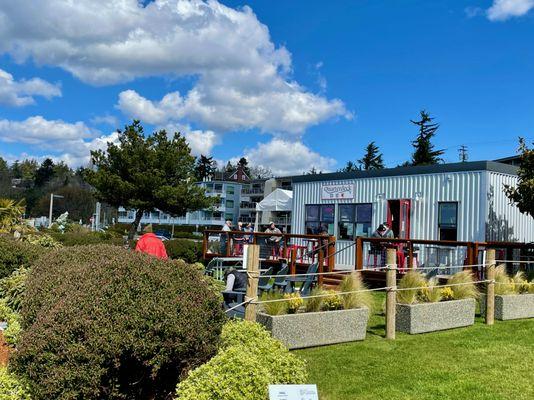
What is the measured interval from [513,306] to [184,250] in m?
14.5

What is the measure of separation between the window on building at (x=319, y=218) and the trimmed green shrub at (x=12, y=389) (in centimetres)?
1469

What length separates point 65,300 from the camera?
152 inches

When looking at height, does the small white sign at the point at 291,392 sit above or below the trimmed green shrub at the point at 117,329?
below

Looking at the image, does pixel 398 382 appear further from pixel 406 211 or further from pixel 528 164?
pixel 406 211

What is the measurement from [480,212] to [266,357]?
36.7 ft

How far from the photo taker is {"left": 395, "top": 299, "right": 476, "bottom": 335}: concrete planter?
24.9 feet

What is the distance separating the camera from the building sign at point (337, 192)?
17.5 metres

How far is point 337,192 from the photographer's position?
17906mm

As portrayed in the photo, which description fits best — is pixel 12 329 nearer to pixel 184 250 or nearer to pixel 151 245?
pixel 151 245

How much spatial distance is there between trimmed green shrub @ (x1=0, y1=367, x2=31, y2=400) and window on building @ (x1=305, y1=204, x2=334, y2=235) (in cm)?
1469

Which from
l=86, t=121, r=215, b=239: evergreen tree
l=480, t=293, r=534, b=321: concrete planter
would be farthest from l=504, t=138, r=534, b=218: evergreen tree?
l=86, t=121, r=215, b=239: evergreen tree

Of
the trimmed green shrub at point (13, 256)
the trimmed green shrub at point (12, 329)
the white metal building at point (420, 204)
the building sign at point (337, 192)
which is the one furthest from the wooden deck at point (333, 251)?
the trimmed green shrub at point (12, 329)

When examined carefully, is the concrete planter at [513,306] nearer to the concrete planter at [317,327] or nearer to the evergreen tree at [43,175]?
the concrete planter at [317,327]

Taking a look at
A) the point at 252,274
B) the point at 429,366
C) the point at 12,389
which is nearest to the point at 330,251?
the point at 429,366
